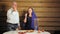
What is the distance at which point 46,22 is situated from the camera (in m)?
6.93

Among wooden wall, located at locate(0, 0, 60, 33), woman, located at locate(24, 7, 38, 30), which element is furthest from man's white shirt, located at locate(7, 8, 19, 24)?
wooden wall, located at locate(0, 0, 60, 33)

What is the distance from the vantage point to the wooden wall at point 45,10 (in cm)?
679

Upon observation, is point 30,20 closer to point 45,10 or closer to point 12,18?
point 12,18

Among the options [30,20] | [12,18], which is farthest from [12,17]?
[30,20]

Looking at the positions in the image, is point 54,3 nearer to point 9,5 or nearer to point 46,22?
point 46,22

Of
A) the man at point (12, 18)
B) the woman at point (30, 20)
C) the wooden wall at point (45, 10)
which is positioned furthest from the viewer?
the wooden wall at point (45, 10)

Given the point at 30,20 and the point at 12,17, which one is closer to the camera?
the point at 12,17

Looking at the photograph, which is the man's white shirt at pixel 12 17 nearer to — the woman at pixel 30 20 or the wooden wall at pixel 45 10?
the woman at pixel 30 20

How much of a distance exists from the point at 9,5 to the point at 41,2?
1098 mm

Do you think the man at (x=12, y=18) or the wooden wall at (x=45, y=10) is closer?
the man at (x=12, y=18)

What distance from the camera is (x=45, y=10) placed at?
6883mm

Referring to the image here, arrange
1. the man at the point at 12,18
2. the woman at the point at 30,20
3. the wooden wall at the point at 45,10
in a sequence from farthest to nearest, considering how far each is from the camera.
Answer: the wooden wall at the point at 45,10 → the woman at the point at 30,20 → the man at the point at 12,18

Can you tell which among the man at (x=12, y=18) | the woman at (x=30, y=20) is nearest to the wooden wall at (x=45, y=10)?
the woman at (x=30, y=20)

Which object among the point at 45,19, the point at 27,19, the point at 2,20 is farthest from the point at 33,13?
the point at 2,20
